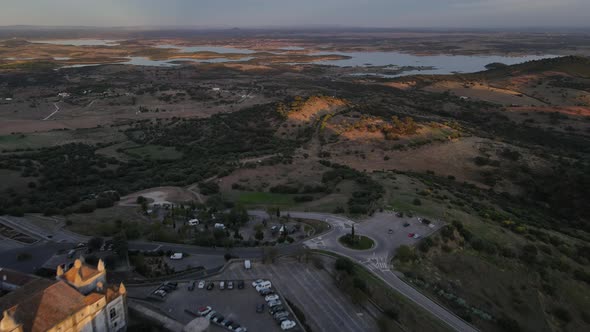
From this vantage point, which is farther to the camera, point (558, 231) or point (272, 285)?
point (558, 231)

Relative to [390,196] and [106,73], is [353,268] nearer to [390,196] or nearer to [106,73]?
[390,196]

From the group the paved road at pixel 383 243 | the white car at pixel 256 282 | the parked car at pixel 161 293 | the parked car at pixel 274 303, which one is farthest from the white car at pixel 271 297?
the paved road at pixel 383 243

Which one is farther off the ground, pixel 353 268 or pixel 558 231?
pixel 353 268

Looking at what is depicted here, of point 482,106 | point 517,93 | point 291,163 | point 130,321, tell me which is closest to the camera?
point 130,321

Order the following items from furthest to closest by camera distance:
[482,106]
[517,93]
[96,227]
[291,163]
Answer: [517,93] → [482,106] → [291,163] → [96,227]

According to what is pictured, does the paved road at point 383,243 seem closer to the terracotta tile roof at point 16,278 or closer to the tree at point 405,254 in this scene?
the tree at point 405,254

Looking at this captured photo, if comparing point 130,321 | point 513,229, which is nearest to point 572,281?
point 513,229

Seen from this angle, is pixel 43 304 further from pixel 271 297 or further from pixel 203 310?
pixel 271 297
